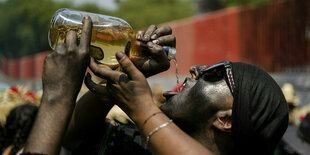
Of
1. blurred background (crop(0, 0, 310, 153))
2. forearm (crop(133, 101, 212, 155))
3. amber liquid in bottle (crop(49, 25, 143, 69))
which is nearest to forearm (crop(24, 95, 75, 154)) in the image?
forearm (crop(133, 101, 212, 155))

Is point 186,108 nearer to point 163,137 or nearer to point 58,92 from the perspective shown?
point 163,137

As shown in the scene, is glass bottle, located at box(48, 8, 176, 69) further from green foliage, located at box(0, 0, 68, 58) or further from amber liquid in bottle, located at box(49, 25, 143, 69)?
green foliage, located at box(0, 0, 68, 58)

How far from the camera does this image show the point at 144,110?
1.69 m

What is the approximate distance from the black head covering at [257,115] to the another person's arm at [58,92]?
2.59 feet

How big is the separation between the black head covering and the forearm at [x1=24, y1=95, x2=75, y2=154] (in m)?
0.83

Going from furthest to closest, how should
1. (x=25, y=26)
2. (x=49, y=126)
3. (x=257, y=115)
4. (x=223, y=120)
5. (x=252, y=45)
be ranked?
1. (x=25, y=26)
2. (x=252, y=45)
3. (x=223, y=120)
4. (x=257, y=115)
5. (x=49, y=126)

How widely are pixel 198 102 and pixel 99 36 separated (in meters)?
0.71

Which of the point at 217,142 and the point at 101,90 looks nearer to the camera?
the point at 101,90

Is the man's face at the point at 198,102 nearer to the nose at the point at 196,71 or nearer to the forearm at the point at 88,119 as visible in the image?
the nose at the point at 196,71

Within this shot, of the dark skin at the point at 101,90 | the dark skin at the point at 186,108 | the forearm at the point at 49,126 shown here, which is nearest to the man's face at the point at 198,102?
the dark skin at the point at 186,108

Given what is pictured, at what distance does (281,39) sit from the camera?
31.5 ft

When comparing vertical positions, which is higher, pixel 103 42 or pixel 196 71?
pixel 103 42

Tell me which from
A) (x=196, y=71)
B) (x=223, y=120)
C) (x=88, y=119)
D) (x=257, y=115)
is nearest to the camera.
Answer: (x=257, y=115)

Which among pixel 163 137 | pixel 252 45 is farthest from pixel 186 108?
pixel 252 45
